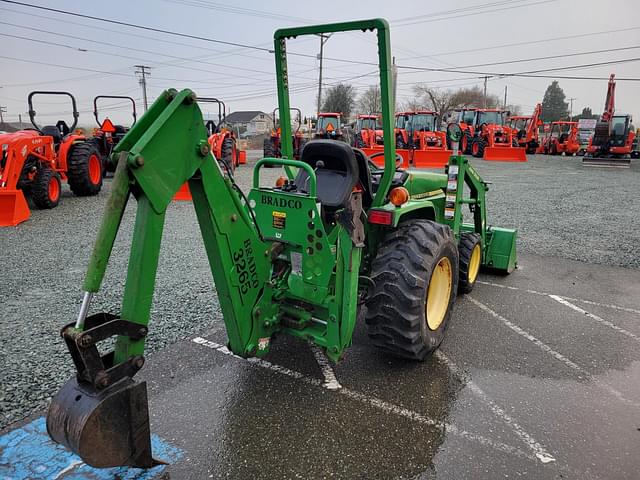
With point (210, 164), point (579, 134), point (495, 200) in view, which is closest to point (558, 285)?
point (210, 164)

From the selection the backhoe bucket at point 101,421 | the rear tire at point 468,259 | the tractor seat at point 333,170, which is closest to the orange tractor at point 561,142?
the rear tire at point 468,259

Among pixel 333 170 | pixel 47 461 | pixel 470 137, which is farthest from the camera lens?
pixel 470 137

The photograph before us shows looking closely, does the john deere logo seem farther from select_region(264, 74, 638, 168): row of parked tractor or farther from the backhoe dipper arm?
select_region(264, 74, 638, 168): row of parked tractor

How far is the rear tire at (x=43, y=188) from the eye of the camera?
29.8 ft

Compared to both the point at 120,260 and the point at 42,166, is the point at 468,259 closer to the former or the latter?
the point at 120,260

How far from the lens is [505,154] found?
2291cm

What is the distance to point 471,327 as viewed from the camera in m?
4.19

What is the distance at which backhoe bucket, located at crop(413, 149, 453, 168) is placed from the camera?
19.2m

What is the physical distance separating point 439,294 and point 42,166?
9.03 metres

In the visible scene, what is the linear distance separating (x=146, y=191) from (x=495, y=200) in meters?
10.8

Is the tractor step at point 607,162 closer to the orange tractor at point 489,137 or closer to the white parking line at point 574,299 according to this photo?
the orange tractor at point 489,137

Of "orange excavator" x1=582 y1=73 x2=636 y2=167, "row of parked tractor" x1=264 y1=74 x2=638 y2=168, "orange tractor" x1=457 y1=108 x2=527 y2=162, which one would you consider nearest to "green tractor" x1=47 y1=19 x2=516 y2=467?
"row of parked tractor" x1=264 y1=74 x2=638 y2=168

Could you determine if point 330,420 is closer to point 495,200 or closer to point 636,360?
point 636,360

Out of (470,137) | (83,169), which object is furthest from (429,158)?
(83,169)
